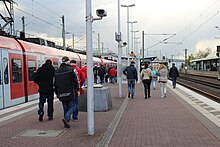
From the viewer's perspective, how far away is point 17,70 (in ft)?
46.8

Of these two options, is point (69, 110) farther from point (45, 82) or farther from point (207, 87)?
point (207, 87)

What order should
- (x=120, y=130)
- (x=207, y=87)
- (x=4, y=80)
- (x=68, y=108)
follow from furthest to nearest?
(x=207, y=87)
(x=4, y=80)
(x=68, y=108)
(x=120, y=130)

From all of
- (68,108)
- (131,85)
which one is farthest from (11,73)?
(131,85)

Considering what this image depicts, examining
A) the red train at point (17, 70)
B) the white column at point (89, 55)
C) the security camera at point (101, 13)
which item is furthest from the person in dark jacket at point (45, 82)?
the red train at point (17, 70)

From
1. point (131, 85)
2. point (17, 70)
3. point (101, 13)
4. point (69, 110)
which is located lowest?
point (69, 110)

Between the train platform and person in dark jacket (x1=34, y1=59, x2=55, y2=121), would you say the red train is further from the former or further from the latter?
person in dark jacket (x1=34, y1=59, x2=55, y2=121)

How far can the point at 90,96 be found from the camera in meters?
7.92

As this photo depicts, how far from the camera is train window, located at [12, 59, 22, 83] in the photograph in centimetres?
1380

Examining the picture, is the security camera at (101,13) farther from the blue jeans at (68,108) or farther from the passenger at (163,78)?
the passenger at (163,78)

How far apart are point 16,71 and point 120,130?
7.21 meters

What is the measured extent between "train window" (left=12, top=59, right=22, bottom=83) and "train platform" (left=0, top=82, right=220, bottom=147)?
7.28 feet

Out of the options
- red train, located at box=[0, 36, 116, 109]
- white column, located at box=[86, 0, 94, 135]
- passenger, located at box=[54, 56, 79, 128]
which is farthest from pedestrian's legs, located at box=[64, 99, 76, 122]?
red train, located at box=[0, 36, 116, 109]

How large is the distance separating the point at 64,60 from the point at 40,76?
136cm

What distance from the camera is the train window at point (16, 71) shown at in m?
13.8
